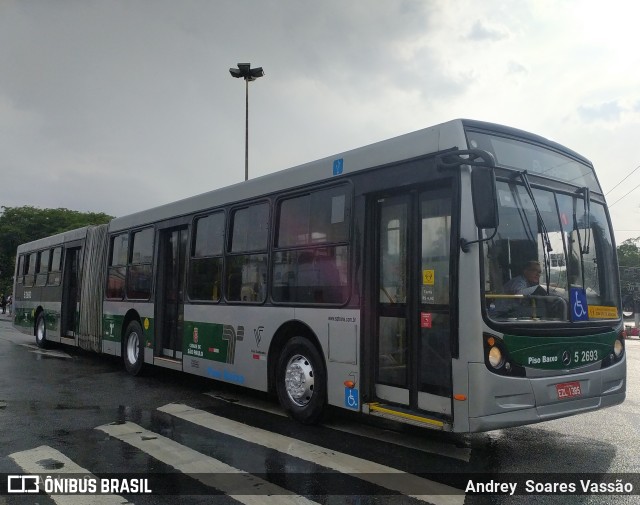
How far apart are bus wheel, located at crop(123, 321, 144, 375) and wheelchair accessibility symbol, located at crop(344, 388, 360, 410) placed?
5.86 m

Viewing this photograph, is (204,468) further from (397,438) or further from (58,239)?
(58,239)

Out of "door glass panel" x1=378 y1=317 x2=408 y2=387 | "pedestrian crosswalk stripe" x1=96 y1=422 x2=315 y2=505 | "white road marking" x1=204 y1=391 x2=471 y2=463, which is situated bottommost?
"pedestrian crosswalk stripe" x1=96 y1=422 x2=315 y2=505

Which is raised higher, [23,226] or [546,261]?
[23,226]

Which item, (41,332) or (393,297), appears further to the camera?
(41,332)

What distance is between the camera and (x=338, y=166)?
6.71 meters

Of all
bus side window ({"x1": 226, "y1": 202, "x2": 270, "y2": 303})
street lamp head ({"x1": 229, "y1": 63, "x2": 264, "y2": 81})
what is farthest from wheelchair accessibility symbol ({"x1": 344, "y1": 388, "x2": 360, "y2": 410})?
street lamp head ({"x1": 229, "y1": 63, "x2": 264, "y2": 81})

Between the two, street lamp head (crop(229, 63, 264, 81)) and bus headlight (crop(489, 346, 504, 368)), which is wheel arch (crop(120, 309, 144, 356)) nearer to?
bus headlight (crop(489, 346, 504, 368))

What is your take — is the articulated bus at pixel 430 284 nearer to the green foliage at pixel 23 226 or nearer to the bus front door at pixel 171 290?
the bus front door at pixel 171 290

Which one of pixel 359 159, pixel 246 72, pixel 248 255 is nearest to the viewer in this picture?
pixel 359 159

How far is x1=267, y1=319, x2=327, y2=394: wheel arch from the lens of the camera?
6.95m

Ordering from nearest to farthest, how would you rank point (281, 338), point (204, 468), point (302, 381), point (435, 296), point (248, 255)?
point (204, 468)
point (435, 296)
point (302, 381)
point (281, 338)
point (248, 255)

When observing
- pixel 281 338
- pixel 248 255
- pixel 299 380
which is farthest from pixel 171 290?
pixel 299 380

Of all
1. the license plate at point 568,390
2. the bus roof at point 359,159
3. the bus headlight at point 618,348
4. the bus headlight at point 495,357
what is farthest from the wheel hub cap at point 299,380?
the bus headlight at point 618,348

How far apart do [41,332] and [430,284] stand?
571 inches
